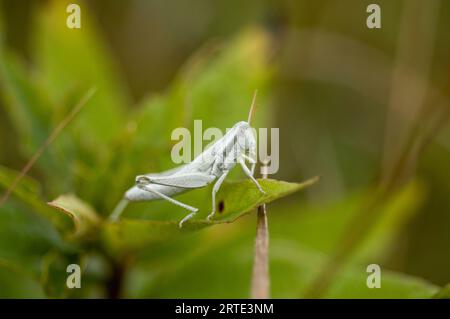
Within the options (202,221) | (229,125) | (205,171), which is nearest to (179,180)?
(205,171)

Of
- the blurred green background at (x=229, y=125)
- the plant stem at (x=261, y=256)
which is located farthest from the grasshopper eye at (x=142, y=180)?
the plant stem at (x=261, y=256)

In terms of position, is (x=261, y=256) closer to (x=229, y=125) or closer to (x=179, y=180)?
(x=179, y=180)

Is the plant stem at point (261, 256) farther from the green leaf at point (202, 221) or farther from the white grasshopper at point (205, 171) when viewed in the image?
the white grasshopper at point (205, 171)

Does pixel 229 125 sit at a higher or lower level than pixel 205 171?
higher

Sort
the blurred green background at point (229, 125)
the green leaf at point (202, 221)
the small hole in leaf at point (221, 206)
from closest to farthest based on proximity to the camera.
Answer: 1. the green leaf at point (202, 221)
2. the small hole in leaf at point (221, 206)
3. the blurred green background at point (229, 125)

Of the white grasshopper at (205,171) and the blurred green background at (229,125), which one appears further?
the blurred green background at (229,125)

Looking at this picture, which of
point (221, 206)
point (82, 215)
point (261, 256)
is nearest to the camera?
point (261, 256)

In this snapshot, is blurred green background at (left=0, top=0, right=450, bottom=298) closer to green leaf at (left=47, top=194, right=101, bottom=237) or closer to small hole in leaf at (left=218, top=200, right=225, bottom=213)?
green leaf at (left=47, top=194, right=101, bottom=237)

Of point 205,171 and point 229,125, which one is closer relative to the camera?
point 205,171
